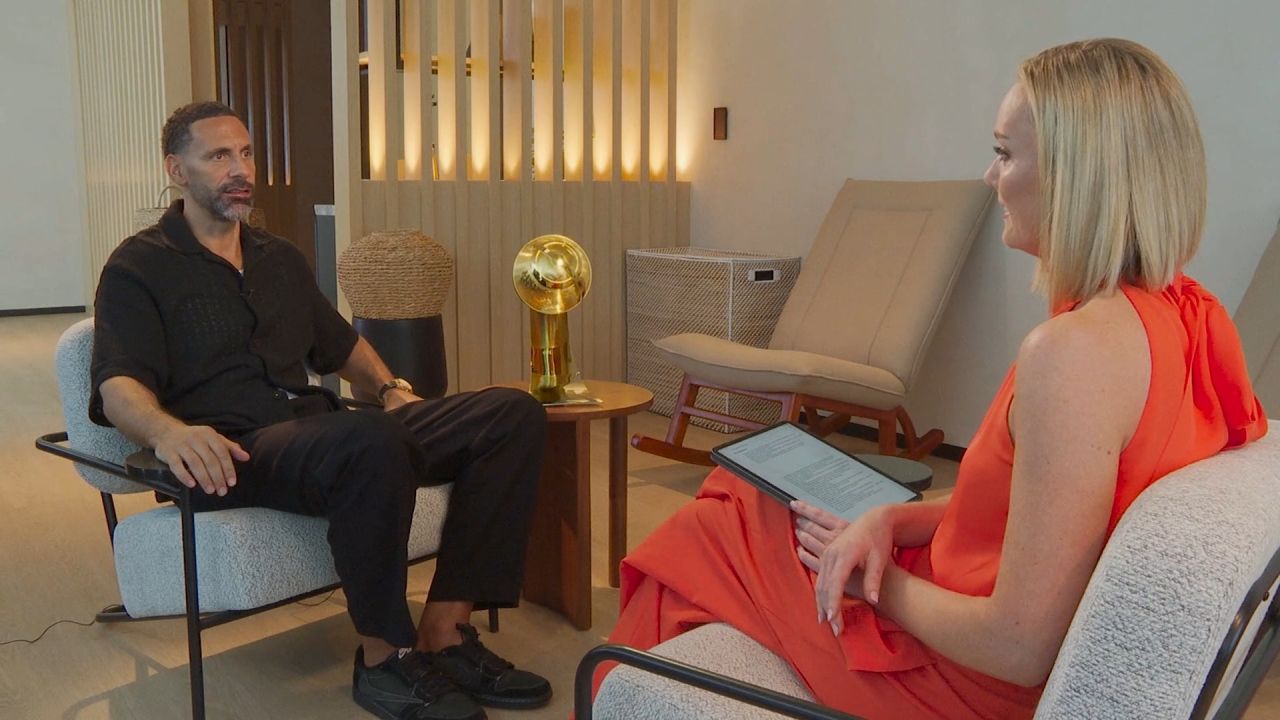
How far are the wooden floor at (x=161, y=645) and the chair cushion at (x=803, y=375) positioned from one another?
0.50 meters

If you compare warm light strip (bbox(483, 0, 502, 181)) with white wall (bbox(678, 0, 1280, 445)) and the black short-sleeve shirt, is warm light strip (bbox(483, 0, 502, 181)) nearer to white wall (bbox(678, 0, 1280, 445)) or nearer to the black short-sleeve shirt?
white wall (bbox(678, 0, 1280, 445))

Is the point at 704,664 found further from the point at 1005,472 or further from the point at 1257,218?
the point at 1257,218

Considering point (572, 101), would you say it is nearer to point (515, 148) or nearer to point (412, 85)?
point (515, 148)

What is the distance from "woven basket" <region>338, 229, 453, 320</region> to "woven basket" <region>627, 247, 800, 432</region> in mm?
1071

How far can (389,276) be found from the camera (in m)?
4.11

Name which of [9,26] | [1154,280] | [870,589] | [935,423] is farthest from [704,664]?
[9,26]

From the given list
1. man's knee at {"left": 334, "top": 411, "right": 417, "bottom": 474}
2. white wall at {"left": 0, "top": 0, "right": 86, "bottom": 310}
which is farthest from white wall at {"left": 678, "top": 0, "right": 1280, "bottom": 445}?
white wall at {"left": 0, "top": 0, "right": 86, "bottom": 310}

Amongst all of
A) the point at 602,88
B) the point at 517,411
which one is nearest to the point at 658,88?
the point at 602,88

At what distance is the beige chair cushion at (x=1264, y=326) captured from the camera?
2.82 metres

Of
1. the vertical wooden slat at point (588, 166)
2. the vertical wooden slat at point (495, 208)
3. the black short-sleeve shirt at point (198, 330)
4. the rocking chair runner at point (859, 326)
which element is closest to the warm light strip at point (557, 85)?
the vertical wooden slat at point (588, 166)

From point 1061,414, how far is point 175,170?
2079 mm

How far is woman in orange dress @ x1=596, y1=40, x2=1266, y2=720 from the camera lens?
102 cm

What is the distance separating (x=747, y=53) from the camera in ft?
16.3

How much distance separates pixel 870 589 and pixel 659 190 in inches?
162
